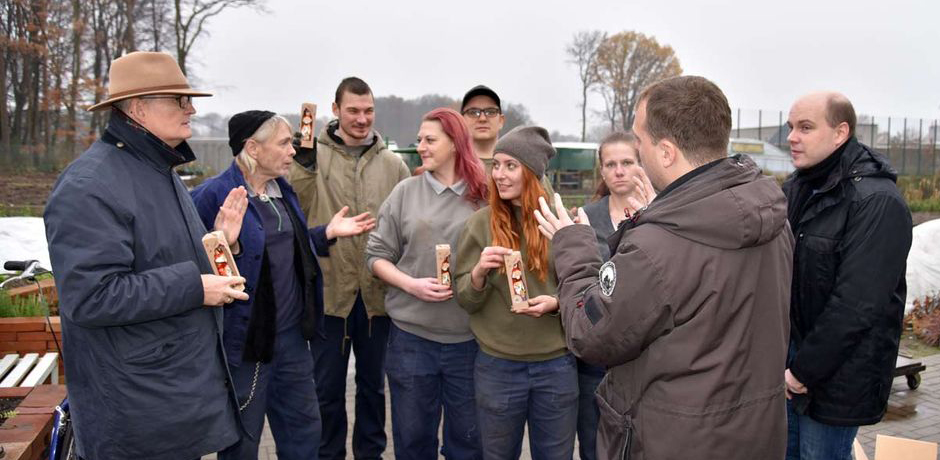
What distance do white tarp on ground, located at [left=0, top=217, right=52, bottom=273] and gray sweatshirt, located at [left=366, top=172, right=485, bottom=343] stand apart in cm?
507

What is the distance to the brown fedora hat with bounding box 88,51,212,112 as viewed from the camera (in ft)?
8.63

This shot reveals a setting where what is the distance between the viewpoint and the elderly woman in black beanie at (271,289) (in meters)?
3.31

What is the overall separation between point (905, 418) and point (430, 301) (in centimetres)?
448

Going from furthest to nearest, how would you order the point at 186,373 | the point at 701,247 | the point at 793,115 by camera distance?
the point at 793,115, the point at 186,373, the point at 701,247

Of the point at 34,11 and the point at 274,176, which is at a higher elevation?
the point at 34,11

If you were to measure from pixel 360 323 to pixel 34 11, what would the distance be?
912 inches

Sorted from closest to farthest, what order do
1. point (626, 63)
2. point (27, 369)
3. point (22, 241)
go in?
point (27, 369) → point (22, 241) → point (626, 63)

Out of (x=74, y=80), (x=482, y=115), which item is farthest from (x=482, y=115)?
(x=74, y=80)

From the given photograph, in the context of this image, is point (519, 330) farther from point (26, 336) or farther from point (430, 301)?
point (26, 336)

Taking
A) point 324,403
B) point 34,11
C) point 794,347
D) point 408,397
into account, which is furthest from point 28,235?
point 34,11

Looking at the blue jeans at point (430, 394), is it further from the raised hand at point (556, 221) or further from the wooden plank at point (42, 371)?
the wooden plank at point (42, 371)

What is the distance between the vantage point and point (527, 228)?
3.34 m

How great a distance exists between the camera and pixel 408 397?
372 cm

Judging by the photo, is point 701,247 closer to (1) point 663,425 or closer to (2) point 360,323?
(1) point 663,425
